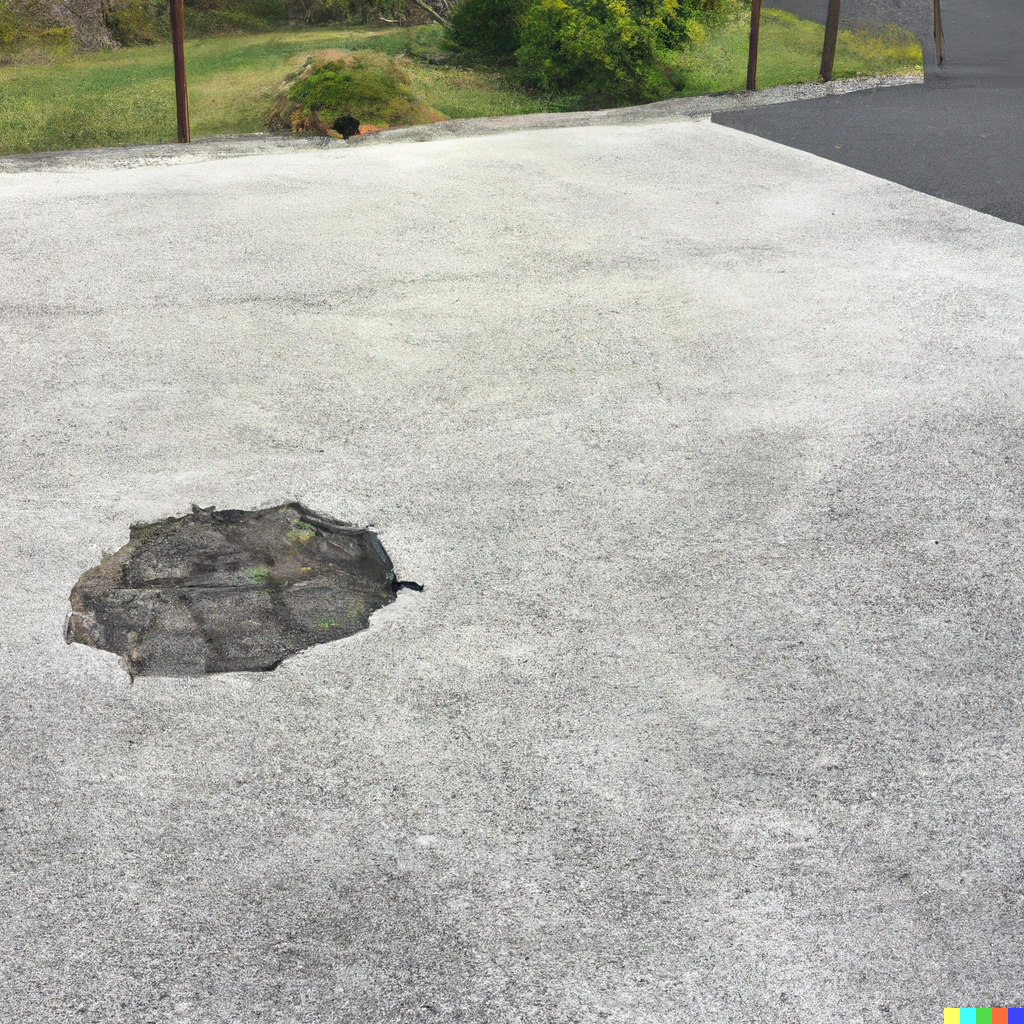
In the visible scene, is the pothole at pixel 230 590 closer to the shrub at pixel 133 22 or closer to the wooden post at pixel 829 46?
the shrub at pixel 133 22

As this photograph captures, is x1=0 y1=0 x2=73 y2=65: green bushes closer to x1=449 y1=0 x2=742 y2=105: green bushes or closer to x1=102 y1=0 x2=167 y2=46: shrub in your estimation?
x1=102 y1=0 x2=167 y2=46: shrub

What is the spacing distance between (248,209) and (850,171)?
15.4 ft

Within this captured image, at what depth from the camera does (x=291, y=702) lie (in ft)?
9.89

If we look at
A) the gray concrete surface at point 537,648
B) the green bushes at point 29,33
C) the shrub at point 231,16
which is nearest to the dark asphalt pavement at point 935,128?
the gray concrete surface at point 537,648

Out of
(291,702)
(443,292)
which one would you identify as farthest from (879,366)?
(291,702)

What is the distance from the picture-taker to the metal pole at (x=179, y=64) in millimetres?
8078

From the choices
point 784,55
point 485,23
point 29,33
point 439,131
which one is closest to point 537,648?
point 439,131

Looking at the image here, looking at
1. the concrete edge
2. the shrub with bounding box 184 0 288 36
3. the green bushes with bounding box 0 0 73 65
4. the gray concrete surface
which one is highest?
the shrub with bounding box 184 0 288 36

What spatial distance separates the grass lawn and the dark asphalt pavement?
57cm

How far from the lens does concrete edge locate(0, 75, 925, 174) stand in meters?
7.84

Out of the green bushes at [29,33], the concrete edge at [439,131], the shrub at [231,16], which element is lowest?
the concrete edge at [439,131]

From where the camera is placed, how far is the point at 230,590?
11.3 feet

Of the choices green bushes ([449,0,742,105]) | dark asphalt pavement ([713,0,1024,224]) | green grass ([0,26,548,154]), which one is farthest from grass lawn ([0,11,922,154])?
dark asphalt pavement ([713,0,1024,224])

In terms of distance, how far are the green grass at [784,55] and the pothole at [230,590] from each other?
8.36 metres
